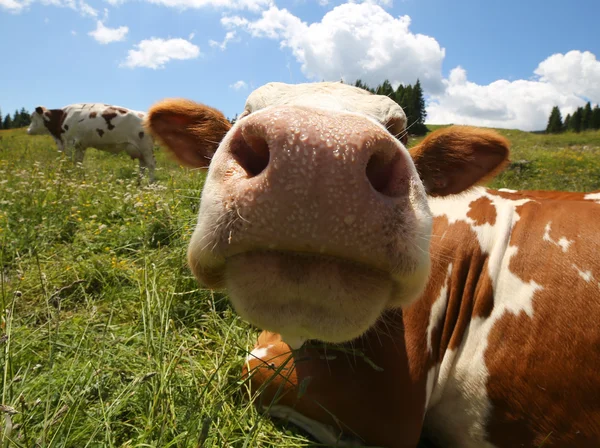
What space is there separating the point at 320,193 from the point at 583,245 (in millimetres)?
1927

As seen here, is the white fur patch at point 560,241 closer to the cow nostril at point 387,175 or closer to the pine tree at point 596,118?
the cow nostril at point 387,175

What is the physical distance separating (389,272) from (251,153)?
1.89 feet

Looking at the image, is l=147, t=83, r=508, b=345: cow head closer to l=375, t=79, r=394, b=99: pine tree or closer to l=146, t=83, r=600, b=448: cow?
l=146, t=83, r=600, b=448: cow

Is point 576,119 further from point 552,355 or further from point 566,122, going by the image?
point 552,355

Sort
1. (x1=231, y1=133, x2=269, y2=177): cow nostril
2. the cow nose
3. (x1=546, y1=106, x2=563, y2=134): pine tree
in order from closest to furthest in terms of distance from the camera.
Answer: the cow nose, (x1=231, y1=133, x2=269, y2=177): cow nostril, (x1=546, y1=106, x2=563, y2=134): pine tree

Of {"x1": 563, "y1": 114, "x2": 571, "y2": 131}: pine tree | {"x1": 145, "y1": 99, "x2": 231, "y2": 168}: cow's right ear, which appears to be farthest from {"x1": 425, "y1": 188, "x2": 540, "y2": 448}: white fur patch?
{"x1": 563, "y1": 114, "x2": 571, "y2": 131}: pine tree

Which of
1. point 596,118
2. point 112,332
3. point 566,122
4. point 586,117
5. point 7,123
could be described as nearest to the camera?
point 112,332

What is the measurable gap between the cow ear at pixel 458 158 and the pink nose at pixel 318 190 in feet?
3.64

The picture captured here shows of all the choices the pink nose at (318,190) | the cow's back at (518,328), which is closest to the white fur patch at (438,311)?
the cow's back at (518,328)

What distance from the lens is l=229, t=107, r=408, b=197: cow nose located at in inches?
42.1

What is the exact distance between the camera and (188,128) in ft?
7.88

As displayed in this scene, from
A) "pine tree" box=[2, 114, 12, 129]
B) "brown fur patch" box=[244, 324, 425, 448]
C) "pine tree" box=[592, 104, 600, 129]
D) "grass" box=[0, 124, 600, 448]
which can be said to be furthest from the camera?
"pine tree" box=[2, 114, 12, 129]

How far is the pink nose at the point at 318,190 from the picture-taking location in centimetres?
107

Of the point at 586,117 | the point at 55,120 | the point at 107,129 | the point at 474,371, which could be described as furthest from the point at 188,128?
the point at 586,117
